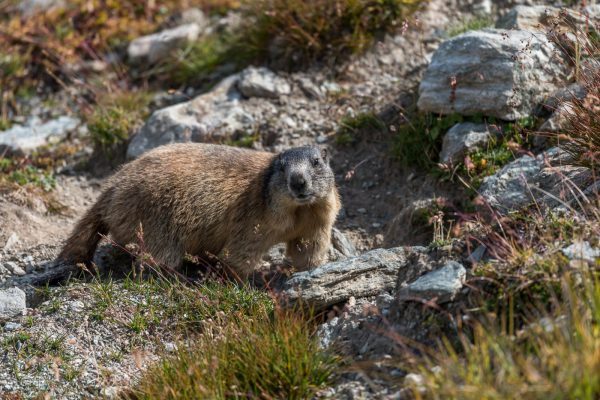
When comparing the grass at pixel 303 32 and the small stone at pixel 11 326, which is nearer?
the small stone at pixel 11 326

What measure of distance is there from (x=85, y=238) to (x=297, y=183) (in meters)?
A: 2.45

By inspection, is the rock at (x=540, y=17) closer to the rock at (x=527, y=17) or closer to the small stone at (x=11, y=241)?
the rock at (x=527, y=17)

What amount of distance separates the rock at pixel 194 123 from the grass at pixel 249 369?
5.01 meters

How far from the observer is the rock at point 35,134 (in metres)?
11.3

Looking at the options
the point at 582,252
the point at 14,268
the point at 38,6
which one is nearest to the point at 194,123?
the point at 14,268

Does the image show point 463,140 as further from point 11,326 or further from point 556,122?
point 11,326

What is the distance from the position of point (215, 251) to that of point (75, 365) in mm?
2351

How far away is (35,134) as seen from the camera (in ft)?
38.2

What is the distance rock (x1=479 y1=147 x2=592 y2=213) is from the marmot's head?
5.31ft

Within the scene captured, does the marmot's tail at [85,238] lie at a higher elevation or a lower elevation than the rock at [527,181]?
lower

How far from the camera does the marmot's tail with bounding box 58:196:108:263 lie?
8461 mm

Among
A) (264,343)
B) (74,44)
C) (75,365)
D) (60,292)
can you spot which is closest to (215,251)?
(60,292)

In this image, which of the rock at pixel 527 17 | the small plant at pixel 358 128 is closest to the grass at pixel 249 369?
the small plant at pixel 358 128

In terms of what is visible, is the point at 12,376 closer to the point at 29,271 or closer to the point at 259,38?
the point at 29,271
